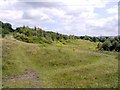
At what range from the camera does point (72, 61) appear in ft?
154

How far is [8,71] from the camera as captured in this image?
38.2m

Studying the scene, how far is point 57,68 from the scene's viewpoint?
41750 mm

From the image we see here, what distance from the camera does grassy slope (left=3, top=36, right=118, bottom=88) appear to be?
102 feet

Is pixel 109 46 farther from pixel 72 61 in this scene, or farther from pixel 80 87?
pixel 80 87

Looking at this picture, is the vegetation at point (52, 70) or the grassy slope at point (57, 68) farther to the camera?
the grassy slope at point (57, 68)

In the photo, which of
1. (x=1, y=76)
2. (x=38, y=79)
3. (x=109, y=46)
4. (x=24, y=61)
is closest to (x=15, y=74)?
(x=1, y=76)

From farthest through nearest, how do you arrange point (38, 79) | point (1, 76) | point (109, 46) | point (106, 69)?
1. point (109, 46)
2. point (106, 69)
3. point (1, 76)
4. point (38, 79)

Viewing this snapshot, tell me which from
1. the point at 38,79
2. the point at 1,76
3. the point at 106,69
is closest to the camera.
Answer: the point at 38,79

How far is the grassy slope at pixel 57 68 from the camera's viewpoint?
31188mm

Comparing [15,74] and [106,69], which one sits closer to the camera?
[15,74]

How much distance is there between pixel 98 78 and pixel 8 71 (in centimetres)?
1368

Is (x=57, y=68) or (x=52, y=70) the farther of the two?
(x=57, y=68)

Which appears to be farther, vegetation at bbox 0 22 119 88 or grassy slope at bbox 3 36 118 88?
grassy slope at bbox 3 36 118 88

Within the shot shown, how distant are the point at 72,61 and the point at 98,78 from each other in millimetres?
13787
